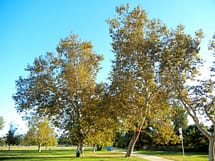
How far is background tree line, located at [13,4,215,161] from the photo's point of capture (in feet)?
68.8

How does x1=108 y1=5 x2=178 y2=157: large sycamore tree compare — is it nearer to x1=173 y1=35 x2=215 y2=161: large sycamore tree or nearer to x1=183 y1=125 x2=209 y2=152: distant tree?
x1=173 y1=35 x2=215 y2=161: large sycamore tree

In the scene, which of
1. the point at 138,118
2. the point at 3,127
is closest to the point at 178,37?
the point at 138,118

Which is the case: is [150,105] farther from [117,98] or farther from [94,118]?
[94,118]

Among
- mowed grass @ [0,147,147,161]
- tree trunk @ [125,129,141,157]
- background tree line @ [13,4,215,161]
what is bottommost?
mowed grass @ [0,147,147,161]

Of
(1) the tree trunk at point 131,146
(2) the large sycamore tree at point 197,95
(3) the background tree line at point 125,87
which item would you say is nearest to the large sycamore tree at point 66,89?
(3) the background tree line at point 125,87

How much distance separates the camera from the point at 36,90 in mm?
33281

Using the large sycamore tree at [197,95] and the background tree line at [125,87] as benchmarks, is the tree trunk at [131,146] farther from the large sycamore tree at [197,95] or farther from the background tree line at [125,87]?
the large sycamore tree at [197,95]

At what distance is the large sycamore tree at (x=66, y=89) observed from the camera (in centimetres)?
3331

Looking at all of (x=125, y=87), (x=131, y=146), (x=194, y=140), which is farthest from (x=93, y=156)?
(x=194, y=140)

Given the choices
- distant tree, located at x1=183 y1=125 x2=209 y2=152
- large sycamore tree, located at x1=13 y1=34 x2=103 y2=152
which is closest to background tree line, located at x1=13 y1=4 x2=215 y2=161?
large sycamore tree, located at x1=13 y1=34 x2=103 y2=152

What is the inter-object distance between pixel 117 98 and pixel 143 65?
19.1 feet

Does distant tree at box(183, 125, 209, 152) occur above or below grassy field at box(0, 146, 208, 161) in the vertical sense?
above

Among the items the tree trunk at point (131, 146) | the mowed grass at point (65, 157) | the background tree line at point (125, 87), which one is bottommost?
the mowed grass at point (65, 157)

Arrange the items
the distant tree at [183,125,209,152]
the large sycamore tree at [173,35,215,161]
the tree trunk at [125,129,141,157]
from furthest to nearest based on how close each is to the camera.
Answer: the distant tree at [183,125,209,152], the tree trunk at [125,129,141,157], the large sycamore tree at [173,35,215,161]
